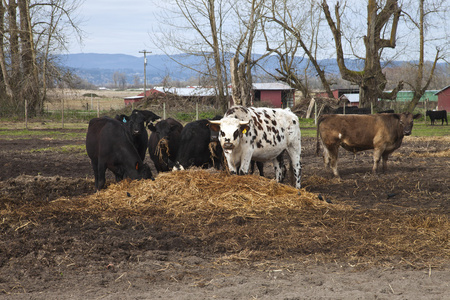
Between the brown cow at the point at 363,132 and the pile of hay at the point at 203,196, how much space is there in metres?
4.29

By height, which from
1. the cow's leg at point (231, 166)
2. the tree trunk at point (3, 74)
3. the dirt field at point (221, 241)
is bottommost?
the dirt field at point (221, 241)

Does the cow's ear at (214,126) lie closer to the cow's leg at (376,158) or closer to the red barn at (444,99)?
the cow's leg at (376,158)

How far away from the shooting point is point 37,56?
3847cm

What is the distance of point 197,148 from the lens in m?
10.7

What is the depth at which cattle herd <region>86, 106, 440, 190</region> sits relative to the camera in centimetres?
916

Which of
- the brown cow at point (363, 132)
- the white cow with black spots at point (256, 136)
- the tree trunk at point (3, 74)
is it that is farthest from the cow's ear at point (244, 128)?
the tree trunk at point (3, 74)

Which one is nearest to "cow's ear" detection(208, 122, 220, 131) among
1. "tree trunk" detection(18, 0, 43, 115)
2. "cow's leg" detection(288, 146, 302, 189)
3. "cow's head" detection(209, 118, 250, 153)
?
"cow's head" detection(209, 118, 250, 153)

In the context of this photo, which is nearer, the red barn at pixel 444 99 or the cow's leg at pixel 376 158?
the cow's leg at pixel 376 158

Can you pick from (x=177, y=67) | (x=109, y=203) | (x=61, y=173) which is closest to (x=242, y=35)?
(x=177, y=67)

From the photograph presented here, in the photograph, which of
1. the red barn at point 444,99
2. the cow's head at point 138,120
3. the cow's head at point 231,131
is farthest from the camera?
the red barn at point 444,99

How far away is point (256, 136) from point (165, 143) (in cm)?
209

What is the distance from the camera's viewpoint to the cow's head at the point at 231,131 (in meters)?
8.76

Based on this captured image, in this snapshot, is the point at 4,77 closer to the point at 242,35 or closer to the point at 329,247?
the point at 242,35

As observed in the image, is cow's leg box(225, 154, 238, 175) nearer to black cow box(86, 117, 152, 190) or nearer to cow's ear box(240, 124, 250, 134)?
cow's ear box(240, 124, 250, 134)
